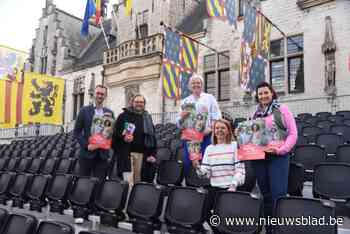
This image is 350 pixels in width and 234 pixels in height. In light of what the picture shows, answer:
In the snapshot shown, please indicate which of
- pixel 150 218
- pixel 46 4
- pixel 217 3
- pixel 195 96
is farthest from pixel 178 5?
pixel 150 218

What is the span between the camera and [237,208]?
3096 mm

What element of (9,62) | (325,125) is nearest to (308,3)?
(325,125)

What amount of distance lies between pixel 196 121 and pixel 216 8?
692cm

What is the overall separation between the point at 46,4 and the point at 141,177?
91.5ft

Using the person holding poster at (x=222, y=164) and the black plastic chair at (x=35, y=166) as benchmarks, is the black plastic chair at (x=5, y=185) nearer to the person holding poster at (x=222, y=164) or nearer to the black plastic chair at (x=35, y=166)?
the black plastic chair at (x=35, y=166)

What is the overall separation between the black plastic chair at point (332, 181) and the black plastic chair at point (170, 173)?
69.5 inches

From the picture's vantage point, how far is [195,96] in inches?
164

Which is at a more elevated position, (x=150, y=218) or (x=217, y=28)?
(x=217, y=28)

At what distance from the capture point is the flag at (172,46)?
11617 mm

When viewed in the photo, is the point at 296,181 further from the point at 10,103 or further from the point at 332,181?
the point at 10,103

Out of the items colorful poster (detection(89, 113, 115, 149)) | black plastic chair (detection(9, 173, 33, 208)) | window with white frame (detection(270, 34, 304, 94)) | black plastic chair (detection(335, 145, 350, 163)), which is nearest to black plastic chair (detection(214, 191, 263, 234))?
colorful poster (detection(89, 113, 115, 149))

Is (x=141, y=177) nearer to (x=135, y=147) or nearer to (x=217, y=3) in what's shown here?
(x=135, y=147)

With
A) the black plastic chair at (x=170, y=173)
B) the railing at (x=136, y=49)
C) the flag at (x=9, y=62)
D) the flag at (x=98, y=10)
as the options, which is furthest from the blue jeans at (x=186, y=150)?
the flag at (x=9, y=62)

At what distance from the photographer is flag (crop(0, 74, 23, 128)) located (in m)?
15.6
